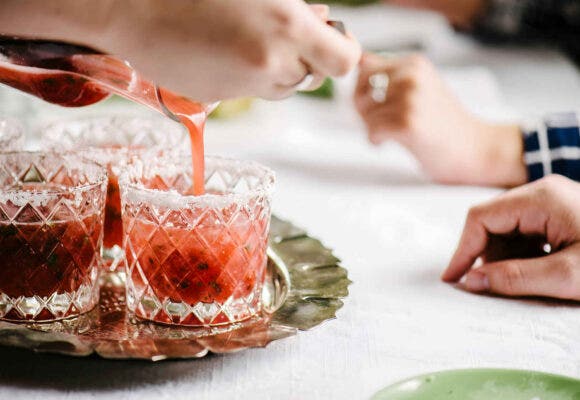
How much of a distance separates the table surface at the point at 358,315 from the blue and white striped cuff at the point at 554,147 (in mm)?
92

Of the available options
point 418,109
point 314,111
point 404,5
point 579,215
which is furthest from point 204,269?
point 404,5

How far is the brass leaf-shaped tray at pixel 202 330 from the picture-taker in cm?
67

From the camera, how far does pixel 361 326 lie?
0.77m

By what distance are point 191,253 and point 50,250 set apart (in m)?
0.11

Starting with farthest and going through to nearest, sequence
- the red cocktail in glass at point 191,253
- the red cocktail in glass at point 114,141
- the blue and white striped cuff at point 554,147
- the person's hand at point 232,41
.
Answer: the blue and white striped cuff at point 554,147, the red cocktail in glass at point 114,141, the red cocktail in glass at point 191,253, the person's hand at point 232,41

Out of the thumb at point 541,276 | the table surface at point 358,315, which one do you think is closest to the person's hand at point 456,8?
the table surface at point 358,315

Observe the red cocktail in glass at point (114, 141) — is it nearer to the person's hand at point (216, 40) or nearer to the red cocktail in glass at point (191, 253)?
the red cocktail in glass at point (191, 253)

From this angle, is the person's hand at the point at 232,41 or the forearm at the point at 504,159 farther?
the forearm at the point at 504,159

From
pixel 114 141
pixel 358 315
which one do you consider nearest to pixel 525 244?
pixel 358 315

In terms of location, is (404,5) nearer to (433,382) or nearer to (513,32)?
(513,32)

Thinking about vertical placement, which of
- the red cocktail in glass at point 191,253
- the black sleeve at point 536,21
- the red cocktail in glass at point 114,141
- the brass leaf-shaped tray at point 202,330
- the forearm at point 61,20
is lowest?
the brass leaf-shaped tray at point 202,330

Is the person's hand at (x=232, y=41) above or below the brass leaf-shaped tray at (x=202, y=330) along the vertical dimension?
above

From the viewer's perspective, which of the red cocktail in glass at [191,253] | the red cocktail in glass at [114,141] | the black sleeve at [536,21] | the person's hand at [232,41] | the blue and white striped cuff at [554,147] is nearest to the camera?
the person's hand at [232,41]

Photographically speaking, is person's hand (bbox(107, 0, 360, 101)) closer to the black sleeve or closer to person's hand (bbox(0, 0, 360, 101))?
person's hand (bbox(0, 0, 360, 101))
